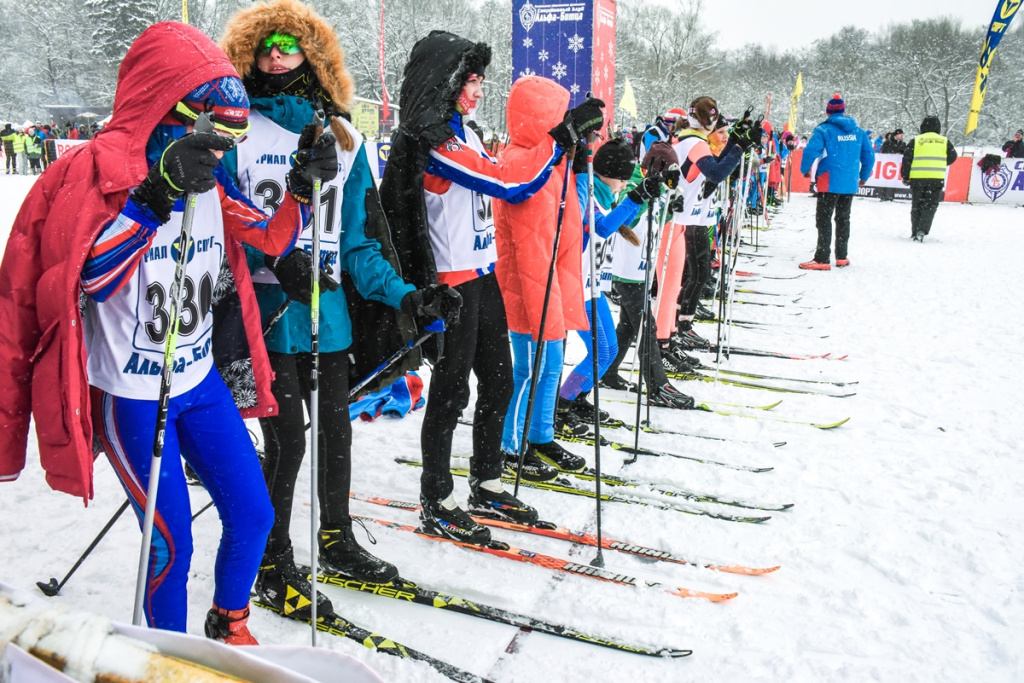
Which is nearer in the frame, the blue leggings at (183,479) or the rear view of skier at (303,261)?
the blue leggings at (183,479)

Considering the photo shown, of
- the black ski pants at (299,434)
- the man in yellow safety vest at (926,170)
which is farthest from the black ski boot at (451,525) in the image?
the man in yellow safety vest at (926,170)

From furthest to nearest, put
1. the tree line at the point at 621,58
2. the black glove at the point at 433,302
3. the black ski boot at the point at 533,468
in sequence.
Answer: the tree line at the point at 621,58, the black ski boot at the point at 533,468, the black glove at the point at 433,302

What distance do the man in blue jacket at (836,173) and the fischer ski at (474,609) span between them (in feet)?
31.0

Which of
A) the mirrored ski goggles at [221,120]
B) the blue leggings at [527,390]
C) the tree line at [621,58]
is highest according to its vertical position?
the tree line at [621,58]

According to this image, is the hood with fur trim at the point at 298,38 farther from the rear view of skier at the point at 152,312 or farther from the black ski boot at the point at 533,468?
the black ski boot at the point at 533,468

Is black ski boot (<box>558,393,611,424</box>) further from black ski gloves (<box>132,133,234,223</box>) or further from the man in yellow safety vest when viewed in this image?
the man in yellow safety vest

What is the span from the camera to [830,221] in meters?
10.6

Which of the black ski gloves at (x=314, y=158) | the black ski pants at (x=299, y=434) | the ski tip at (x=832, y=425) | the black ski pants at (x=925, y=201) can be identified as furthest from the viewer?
the black ski pants at (x=925, y=201)

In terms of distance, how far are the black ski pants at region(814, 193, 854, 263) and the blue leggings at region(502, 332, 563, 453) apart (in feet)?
27.0

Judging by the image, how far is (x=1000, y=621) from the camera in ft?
8.71

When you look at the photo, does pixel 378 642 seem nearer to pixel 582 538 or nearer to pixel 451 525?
pixel 451 525

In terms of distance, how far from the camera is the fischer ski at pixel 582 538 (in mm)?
2979

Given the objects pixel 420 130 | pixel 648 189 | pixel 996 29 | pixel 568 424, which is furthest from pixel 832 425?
pixel 996 29

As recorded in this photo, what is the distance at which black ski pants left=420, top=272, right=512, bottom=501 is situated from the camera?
120 inches
